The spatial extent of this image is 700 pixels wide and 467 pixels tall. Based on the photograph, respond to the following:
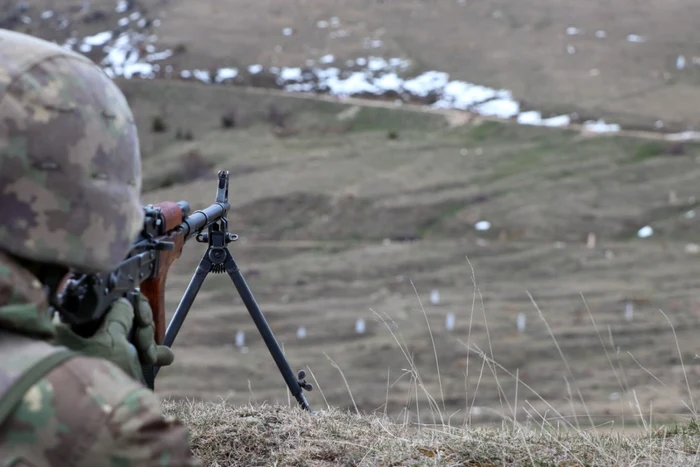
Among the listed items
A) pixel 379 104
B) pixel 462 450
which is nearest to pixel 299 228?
pixel 379 104

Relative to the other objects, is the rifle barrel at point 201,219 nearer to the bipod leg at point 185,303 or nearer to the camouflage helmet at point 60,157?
the bipod leg at point 185,303

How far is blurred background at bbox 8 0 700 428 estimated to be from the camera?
11.7 meters

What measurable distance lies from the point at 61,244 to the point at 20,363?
0.93 feet

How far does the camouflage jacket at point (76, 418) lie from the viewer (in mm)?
1507

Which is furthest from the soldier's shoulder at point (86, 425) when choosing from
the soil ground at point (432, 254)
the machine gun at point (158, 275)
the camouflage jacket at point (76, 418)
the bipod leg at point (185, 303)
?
the soil ground at point (432, 254)

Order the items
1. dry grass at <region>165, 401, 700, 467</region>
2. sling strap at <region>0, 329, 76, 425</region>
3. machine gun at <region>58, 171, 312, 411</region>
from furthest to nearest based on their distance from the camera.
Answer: dry grass at <region>165, 401, 700, 467</region> < machine gun at <region>58, 171, 312, 411</region> < sling strap at <region>0, 329, 76, 425</region>

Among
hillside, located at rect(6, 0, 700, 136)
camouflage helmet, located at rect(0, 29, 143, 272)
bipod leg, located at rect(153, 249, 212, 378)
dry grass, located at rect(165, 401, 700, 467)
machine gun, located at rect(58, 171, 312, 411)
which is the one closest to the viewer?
camouflage helmet, located at rect(0, 29, 143, 272)

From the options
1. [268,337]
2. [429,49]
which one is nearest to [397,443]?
[268,337]

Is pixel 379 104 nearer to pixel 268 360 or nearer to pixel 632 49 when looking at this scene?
pixel 632 49

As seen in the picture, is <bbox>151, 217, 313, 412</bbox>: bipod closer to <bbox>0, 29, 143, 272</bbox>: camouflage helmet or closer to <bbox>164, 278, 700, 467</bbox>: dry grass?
<bbox>164, 278, 700, 467</bbox>: dry grass

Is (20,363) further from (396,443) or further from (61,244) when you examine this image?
(396,443)

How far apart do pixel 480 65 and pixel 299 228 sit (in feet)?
42.5

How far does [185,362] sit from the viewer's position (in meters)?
12.2

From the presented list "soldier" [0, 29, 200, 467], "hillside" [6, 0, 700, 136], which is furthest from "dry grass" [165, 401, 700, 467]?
"hillside" [6, 0, 700, 136]
